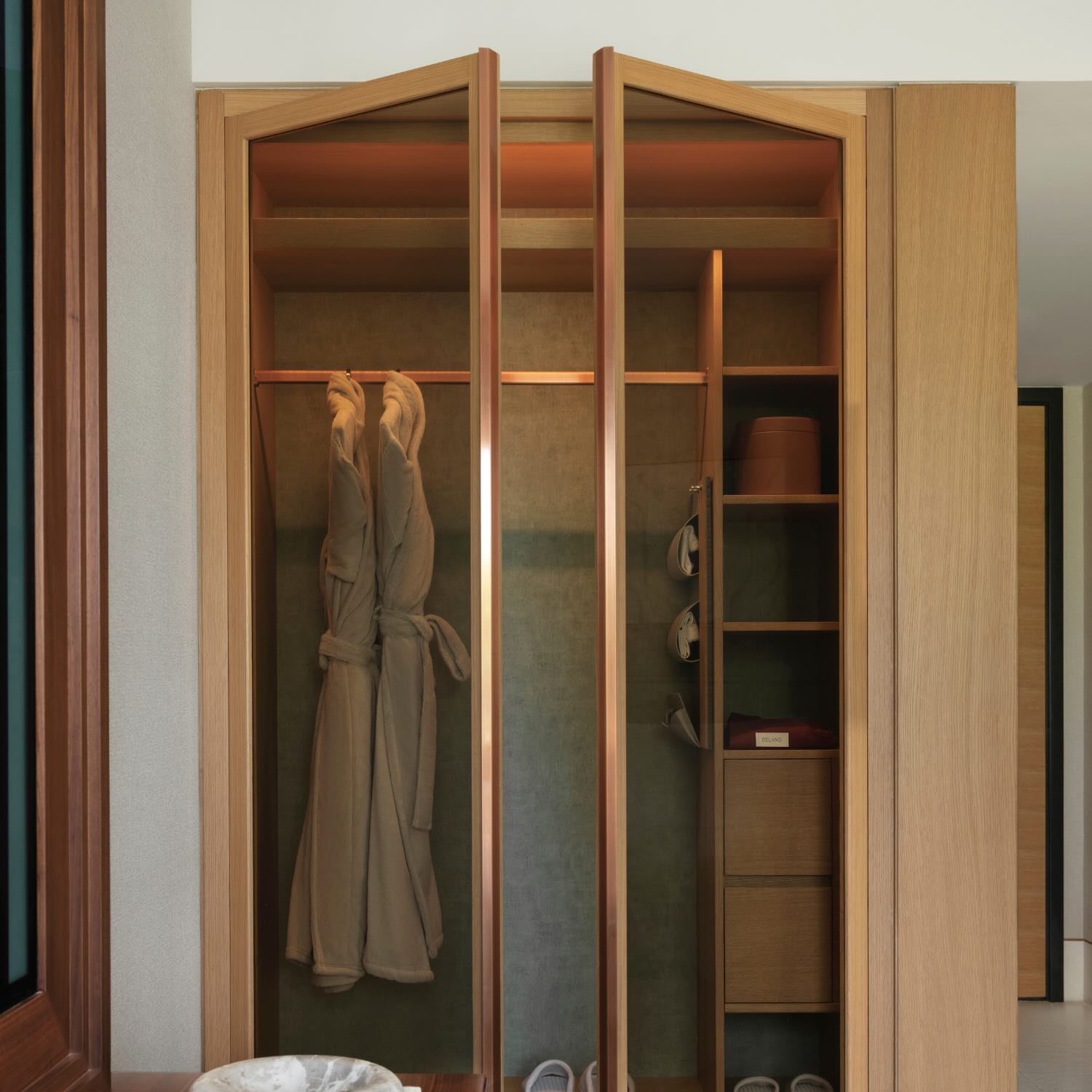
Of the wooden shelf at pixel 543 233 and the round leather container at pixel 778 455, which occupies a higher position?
the wooden shelf at pixel 543 233

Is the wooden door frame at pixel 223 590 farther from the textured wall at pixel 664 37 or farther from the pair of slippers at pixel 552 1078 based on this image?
the pair of slippers at pixel 552 1078

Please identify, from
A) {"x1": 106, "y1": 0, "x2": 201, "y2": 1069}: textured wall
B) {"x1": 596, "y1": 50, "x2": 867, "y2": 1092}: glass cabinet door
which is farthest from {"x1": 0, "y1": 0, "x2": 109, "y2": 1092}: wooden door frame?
{"x1": 596, "y1": 50, "x2": 867, "y2": 1092}: glass cabinet door

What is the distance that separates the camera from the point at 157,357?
1633mm

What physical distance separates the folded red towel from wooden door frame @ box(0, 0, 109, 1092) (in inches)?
39.6

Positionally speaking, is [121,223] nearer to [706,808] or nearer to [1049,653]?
[706,808]

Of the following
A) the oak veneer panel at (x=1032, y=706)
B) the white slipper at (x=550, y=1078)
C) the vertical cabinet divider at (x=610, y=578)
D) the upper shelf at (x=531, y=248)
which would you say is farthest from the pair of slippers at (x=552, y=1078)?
the oak veneer panel at (x=1032, y=706)

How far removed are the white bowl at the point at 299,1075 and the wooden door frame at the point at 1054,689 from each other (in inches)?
155

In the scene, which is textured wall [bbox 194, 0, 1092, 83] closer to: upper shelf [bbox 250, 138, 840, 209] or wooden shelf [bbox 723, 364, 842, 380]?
upper shelf [bbox 250, 138, 840, 209]

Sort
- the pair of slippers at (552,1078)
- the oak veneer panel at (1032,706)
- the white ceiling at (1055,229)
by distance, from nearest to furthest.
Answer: the pair of slippers at (552,1078) → the white ceiling at (1055,229) → the oak veneer panel at (1032,706)

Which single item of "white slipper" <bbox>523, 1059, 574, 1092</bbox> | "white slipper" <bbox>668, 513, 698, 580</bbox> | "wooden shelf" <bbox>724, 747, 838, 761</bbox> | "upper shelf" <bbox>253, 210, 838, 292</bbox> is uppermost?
"upper shelf" <bbox>253, 210, 838, 292</bbox>

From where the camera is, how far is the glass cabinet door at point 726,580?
65.9 inches

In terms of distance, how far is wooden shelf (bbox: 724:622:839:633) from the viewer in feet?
5.70

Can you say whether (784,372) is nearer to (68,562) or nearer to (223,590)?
(223,590)

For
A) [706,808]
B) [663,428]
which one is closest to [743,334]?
[663,428]
